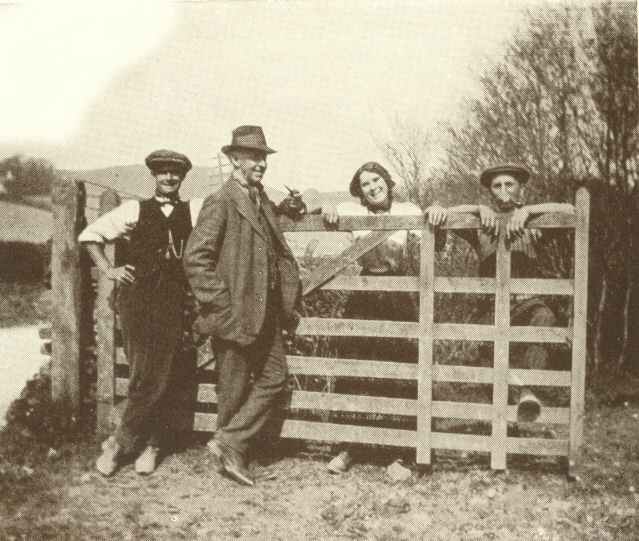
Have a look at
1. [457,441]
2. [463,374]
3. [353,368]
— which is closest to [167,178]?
[353,368]

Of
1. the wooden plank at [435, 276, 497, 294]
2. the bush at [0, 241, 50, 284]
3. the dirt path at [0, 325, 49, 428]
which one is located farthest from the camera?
the bush at [0, 241, 50, 284]

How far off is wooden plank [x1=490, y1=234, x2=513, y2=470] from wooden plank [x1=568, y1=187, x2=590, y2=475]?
40 centimetres

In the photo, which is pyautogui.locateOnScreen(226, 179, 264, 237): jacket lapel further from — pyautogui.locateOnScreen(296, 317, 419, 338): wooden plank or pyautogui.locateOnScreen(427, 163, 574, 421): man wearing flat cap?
pyautogui.locateOnScreen(427, 163, 574, 421): man wearing flat cap

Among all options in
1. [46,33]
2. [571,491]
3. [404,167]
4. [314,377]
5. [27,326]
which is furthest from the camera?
[27,326]

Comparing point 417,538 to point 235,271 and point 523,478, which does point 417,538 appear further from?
point 235,271

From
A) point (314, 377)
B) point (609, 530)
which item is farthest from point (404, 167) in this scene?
point (609, 530)

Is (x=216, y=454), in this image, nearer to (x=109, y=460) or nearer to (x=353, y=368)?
(x=109, y=460)

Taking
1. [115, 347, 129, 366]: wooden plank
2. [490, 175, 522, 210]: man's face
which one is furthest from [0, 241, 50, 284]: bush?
[490, 175, 522, 210]: man's face

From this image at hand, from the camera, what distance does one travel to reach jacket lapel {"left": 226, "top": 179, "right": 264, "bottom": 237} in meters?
3.88

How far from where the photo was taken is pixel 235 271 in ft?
12.6

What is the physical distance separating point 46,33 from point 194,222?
157 centimetres

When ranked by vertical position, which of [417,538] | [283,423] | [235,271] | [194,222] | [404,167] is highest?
[404,167]

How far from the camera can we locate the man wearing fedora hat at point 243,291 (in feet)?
12.5

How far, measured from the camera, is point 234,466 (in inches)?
155
